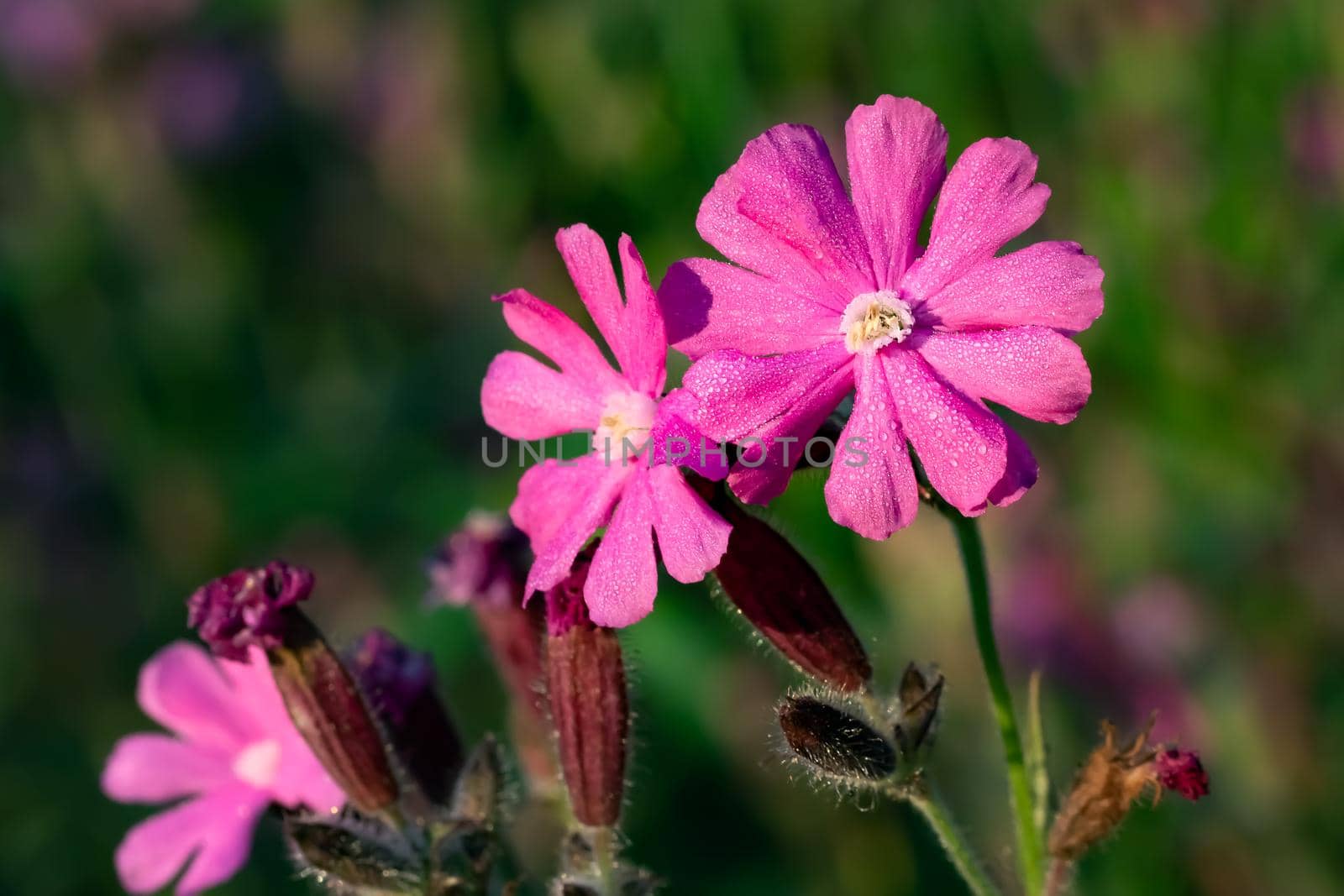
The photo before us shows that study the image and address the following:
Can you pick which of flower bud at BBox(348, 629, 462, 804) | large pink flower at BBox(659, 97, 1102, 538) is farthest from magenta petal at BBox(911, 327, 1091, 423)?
flower bud at BBox(348, 629, 462, 804)

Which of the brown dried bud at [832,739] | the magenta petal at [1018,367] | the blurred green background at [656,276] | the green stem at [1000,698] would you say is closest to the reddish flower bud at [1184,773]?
the green stem at [1000,698]

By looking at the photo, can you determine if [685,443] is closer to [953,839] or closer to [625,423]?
[625,423]

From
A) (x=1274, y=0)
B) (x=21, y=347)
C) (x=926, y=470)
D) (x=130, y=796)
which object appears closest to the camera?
(x=926, y=470)

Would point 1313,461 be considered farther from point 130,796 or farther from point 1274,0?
point 130,796

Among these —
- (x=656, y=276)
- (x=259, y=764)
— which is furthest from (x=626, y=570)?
(x=656, y=276)

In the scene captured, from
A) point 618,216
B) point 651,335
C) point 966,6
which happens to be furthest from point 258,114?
point 651,335

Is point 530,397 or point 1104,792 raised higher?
point 530,397

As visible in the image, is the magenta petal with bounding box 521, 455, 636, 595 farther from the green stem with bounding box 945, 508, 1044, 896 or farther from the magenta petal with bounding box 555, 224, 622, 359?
the green stem with bounding box 945, 508, 1044, 896
